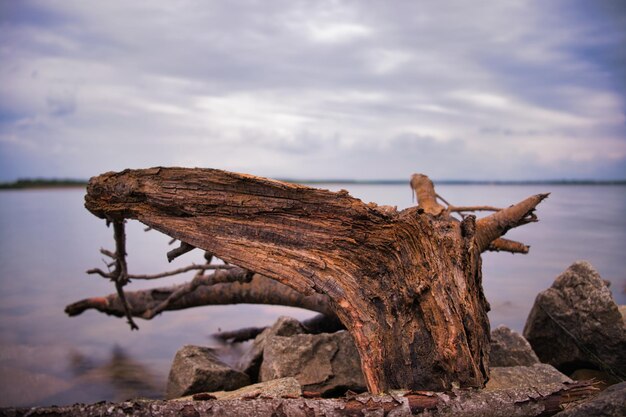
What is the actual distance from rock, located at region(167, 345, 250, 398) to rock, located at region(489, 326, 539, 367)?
2.90 metres

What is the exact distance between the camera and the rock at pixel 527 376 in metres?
4.92

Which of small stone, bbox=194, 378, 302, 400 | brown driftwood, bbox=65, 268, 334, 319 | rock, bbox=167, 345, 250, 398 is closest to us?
small stone, bbox=194, 378, 302, 400

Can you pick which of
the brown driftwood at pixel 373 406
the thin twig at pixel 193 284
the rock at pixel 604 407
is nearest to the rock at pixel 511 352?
the brown driftwood at pixel 373 406

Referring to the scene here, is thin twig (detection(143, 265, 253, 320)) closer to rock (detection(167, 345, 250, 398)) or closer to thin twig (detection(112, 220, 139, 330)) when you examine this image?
thin twig (detection(112, 220, 139, 330))

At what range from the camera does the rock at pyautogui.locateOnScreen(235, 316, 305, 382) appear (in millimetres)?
6523

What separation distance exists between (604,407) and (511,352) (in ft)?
9.22

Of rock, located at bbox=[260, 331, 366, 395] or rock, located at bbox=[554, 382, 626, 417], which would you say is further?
rock, located at bbox=[260, 331, 366, 395]

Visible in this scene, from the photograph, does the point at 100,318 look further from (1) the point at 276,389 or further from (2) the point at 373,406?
(2) the point at 373,406

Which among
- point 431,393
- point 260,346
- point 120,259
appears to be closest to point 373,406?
point 431,393

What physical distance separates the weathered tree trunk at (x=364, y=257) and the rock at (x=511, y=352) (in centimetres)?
179

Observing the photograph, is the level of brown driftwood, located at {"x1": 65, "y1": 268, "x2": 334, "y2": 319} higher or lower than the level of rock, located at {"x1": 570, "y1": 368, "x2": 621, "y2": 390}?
higher

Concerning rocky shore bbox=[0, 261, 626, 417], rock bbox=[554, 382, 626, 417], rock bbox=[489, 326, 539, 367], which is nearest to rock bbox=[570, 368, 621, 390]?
rocky shore bbox=[0, 261, 626, 417]

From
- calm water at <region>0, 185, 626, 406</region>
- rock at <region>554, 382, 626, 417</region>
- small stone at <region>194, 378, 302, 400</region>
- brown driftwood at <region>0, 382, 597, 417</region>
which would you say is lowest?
calm water at <region>0, 185, 626, 406</region>

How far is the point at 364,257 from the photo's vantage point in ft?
14.1
